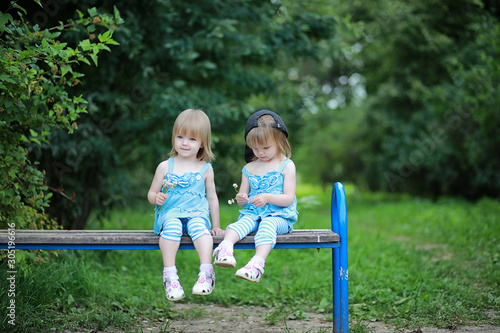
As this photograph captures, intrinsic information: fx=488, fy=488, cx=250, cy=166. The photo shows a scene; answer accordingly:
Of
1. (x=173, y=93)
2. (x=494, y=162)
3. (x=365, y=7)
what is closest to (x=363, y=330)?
(x=173, y=93)

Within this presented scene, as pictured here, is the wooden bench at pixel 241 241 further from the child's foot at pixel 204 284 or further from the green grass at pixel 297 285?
the green grass at pixel 297 285

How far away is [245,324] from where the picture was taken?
12.7 feet

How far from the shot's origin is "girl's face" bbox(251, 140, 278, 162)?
3441mm

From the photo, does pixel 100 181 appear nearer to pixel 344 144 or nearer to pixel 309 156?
pixel 344 144

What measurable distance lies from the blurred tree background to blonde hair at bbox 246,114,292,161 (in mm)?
1783

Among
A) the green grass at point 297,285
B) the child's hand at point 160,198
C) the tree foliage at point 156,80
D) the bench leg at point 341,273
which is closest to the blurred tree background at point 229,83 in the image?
the tree foliage at point 156,80

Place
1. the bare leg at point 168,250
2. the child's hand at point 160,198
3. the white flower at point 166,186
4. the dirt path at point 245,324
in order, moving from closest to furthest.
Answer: the bare leg at point 168,250, the child's hand at point 160,198, the white flower at point 166,186, the dirt path at point 245,324

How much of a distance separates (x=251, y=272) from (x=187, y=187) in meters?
0.81

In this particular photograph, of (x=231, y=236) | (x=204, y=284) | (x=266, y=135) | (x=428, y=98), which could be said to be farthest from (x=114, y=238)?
(x=428, y=98)

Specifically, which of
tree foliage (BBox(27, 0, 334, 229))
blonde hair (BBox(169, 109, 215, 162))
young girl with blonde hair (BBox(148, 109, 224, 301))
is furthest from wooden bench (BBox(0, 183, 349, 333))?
tree foliage (BBox(27, 0, 334, 229))

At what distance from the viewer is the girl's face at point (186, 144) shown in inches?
135

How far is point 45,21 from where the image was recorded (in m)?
5.04

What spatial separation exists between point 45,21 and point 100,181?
2145 millimetres

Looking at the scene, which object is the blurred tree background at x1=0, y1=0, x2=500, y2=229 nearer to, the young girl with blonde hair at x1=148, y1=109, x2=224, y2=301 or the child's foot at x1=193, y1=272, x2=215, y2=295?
the young girl with blonde hair at x1=148, y1=109, x2=224, y2=301
